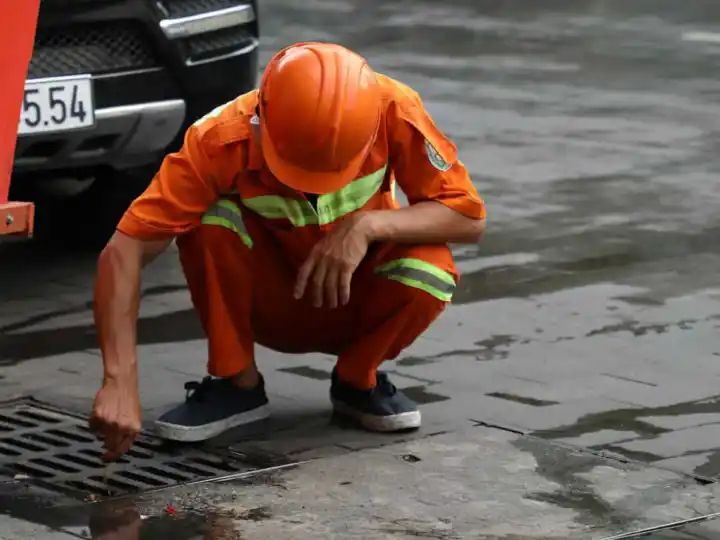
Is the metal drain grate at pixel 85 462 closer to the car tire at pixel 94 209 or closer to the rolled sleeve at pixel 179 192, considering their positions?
the rolled sleeve at pixel 179 192

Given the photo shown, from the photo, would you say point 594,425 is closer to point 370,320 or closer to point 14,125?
point 370,320

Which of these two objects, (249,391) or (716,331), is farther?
(716,331)

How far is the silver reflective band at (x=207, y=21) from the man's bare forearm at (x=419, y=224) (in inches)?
86.8

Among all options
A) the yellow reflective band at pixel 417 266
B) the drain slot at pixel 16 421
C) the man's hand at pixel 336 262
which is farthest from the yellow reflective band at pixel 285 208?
the drain slot at pixel 16 421

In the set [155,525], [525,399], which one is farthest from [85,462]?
[525,399]

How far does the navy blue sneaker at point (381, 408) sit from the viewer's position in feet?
15.9

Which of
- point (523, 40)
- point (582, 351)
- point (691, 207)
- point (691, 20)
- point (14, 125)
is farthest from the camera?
point (691, 20)

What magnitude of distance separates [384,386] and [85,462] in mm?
855

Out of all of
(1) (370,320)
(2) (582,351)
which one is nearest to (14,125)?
(1) (370,320)

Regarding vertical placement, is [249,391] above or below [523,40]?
above

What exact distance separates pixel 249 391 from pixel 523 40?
33.9 feet

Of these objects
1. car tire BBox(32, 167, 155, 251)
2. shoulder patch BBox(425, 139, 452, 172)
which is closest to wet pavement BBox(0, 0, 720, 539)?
car tire BBox(32, 167, 155, 251)

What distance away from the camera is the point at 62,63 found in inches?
248

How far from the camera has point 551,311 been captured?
20.4ft
